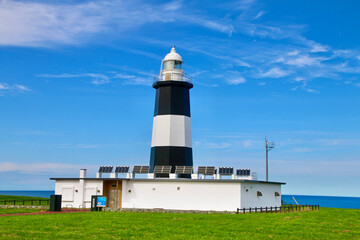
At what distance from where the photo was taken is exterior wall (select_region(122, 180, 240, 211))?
3138 cm

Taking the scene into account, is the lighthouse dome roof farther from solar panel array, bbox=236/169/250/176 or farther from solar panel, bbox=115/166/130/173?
solar panel array, bbox=236/169/250/176

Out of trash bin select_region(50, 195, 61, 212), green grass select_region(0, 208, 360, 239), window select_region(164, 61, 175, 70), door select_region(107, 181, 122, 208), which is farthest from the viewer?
window select_region(164, 61, 175, 70)

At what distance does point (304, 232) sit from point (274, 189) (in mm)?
15216

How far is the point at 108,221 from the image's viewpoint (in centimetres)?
2439

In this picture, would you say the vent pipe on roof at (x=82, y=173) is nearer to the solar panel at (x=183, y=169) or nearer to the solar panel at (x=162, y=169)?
the solar panel at (x=162, y=169)

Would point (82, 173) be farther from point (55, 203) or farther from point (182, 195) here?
point (182, 195)

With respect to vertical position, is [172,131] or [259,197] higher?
[172,131]

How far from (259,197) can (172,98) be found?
1150 centimetres

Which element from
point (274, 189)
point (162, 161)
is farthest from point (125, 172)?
point (274, 189)

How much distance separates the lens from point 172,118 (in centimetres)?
3662

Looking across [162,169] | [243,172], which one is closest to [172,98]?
[162,169]

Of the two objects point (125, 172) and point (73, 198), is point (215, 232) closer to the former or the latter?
point (125, 172)

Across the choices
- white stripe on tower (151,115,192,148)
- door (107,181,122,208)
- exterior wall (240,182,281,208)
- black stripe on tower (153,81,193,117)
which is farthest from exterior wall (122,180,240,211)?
black stripe on tower (153,81,193,117)

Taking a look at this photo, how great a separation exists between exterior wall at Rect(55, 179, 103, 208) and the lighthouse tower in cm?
519
